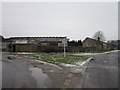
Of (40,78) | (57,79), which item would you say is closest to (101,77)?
(57,79)

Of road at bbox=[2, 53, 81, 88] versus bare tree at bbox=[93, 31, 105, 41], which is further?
bare tree at bbox=[93, 31, 105, 41]

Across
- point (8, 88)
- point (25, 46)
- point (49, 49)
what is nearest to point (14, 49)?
point (25, 46)

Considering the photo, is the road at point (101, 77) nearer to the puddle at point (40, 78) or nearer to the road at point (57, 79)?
the road at point (57, 79)

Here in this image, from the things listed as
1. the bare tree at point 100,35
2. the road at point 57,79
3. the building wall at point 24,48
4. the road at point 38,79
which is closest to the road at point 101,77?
the road at point 57,79

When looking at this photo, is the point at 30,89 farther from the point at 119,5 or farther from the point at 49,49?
the point at 49,49

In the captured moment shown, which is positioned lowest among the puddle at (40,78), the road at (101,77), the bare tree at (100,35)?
the road at (101,77)

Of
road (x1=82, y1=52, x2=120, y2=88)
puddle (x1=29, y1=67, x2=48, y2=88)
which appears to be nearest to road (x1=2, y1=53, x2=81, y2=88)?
puddle (x1=29, y1=67, x2=48, y2=88)

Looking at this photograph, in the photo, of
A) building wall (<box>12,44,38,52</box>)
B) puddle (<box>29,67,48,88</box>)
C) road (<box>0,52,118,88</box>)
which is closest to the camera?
puddle (<box>29,67,48,88</box>)

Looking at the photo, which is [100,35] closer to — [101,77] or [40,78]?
[101,77]

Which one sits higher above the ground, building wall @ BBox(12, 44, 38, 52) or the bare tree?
the bare tree

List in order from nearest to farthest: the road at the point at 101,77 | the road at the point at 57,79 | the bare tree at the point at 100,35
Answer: the road at the point at 57,79, the road at the point at 101,77, the bare tree at the point at 100,35

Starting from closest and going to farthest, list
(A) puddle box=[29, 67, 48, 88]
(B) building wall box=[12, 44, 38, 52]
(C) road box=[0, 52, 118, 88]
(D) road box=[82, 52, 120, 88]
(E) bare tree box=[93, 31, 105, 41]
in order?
(A) puddle box=[29, 67, 48, 88] < (C) road box=[0, 52, 118, 88] < (D) road box=[82, 52, 120, 88] < (B) building wall box=[12, 44, 38, 52] < (E) bare tree box=[93, 31, 105, 41]

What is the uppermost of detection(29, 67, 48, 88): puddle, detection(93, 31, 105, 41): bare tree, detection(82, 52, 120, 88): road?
detection(93, 31, 105, 41): bare tree

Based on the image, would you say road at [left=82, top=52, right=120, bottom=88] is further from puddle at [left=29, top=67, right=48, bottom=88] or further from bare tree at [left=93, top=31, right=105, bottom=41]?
bare tree at [left=93, top=31, right=105, bottom=41]
